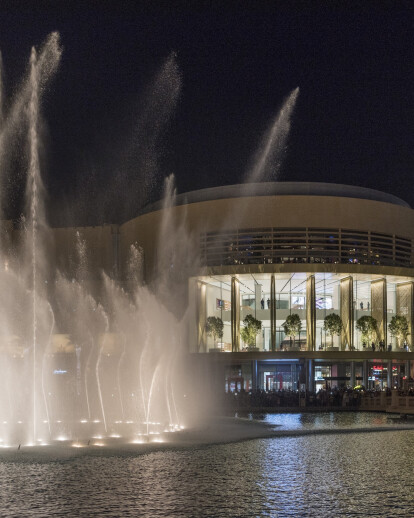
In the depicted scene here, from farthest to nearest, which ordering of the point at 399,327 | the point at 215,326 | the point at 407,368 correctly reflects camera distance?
the point at 399,327 → the point at 407,368 → the point at 215,326

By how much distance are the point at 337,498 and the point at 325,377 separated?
51.4m

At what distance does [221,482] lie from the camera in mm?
17547

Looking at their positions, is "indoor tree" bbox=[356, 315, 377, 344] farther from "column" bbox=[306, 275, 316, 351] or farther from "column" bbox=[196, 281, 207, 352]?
"column" bbox=[196, 281, 207, 352]

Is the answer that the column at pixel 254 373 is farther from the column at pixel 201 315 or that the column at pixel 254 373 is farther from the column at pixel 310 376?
the column at pixel 201 315

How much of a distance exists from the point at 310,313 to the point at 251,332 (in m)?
5.02

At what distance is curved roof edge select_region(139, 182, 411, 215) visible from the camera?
67.4 m

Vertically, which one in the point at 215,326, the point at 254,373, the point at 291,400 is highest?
the point at 215,326

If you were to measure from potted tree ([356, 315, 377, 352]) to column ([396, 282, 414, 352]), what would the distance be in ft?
12.3

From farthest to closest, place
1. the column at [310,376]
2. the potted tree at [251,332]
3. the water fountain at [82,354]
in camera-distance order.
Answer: the potted tree at [251,332]
the column at [310,376]
the water fountain at [82,354]

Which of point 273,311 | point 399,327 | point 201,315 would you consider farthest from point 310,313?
point 201,315

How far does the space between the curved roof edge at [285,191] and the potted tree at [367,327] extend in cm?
1022

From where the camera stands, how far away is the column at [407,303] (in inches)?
2685

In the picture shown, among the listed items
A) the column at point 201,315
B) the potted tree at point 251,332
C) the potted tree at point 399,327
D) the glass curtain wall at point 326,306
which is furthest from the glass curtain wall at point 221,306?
the potted tree at point 399,327

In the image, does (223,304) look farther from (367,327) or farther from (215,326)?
(367,327)
